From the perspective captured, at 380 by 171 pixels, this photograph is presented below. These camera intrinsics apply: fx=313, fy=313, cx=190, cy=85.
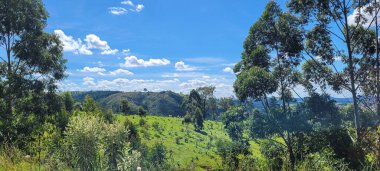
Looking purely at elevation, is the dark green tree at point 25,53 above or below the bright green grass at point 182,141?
above

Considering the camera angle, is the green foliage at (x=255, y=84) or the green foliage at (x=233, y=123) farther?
the green foliage at (x=233, y=123)

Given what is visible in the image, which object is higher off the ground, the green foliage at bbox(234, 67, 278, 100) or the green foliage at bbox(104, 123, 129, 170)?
the green foliage at bbox(234, 67, 278, 100)

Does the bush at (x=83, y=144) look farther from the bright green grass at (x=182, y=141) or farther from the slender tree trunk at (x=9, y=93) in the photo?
the bright green grass at (x=182, y=141)

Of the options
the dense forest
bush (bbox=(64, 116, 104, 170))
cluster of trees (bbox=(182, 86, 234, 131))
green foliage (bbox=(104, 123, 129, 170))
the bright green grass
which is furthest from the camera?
cluster of trees (bbox=(182, 86, 234, 131))

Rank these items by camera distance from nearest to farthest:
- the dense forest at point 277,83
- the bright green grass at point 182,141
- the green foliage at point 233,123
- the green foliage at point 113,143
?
the green foliage at point 113,143, the dense forest at point 277,83, the green foliage at point 233,123, the bright green grass at point 182,141

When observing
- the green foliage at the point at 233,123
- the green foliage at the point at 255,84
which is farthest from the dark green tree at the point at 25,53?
the green foliage at the point at 233,123

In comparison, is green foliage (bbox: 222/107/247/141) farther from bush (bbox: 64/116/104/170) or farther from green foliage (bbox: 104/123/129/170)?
bush (bbox: 64/116/104/170)

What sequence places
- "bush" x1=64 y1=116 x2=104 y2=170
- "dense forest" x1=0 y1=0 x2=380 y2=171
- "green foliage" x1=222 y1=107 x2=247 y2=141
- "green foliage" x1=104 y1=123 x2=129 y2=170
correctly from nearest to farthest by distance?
"bush" x1=64 y1=116 x2=104 y2=170, "green foliage" x1=104 y1=123 x2=129 y2=170, "dense forest" x1=0 y1=0 x2=380 y2=171, "green foliage" x1=222 y1=107 x2=247 y2=141

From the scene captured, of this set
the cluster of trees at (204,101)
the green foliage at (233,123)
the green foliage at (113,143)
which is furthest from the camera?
the cluster of trees at (204,101)

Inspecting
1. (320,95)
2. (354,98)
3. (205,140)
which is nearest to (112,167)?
(354,98)

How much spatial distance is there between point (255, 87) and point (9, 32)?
17.3 meters

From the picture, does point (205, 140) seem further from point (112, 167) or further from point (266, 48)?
point (112, 167)

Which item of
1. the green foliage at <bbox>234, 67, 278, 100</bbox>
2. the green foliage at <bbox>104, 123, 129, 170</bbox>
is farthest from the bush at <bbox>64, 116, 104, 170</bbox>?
the green foliage at <bbox>234, 67, 278, 100</bbox>

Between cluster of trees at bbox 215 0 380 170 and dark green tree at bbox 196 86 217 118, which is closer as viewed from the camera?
cluster of trees at bbox 215 0 380 170
